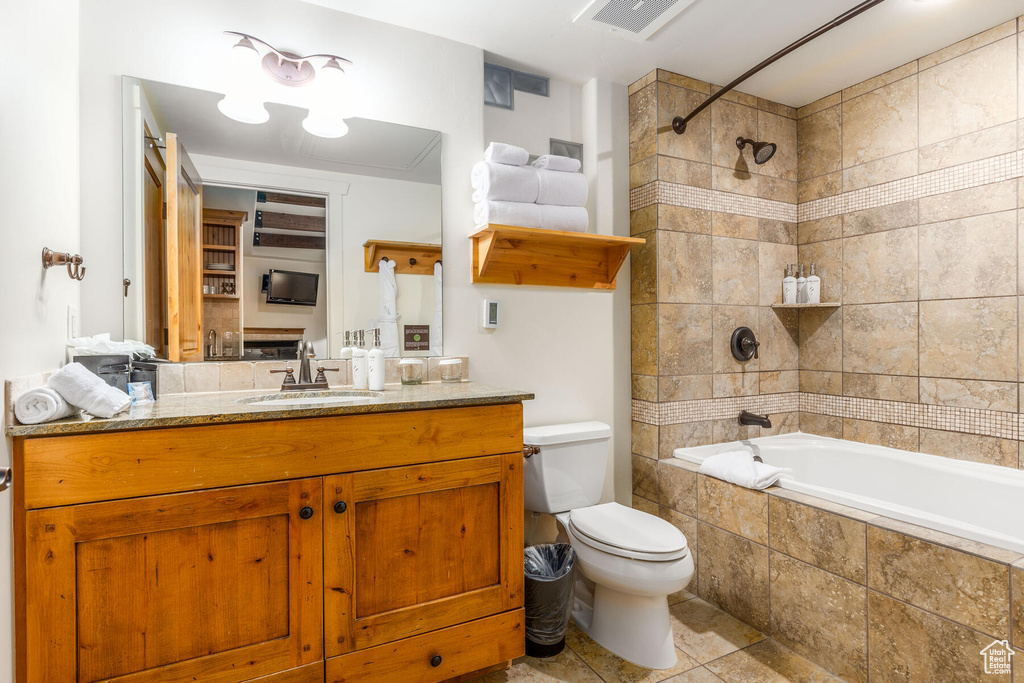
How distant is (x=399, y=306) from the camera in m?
2.09

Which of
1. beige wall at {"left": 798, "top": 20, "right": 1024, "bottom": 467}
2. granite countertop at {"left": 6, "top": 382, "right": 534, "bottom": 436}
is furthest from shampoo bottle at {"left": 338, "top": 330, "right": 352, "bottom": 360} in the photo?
beige wall at {"left": 798, "top": 20, "right": 1024, "bottom": 467}

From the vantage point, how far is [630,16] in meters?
2.02

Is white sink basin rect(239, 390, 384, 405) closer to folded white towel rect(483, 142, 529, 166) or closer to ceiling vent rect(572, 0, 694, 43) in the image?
folded white towel rect(483, 142, 529, 166)

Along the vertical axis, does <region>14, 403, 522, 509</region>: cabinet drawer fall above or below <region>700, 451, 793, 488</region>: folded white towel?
above

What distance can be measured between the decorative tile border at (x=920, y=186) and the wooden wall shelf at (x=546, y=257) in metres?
1.10

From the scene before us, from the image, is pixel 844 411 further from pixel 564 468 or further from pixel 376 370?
pixel 376 370

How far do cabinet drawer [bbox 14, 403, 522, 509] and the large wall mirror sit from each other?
0.63 m

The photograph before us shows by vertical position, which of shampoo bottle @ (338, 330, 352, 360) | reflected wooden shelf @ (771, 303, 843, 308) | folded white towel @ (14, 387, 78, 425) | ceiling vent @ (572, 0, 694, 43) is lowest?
folded white towel @ (14, 387, 78, 425)

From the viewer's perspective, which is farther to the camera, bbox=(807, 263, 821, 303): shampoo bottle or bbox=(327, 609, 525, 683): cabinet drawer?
bbox=(807, 263, 821, 303): shampoo bottle

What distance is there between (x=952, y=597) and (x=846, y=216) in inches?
73.7

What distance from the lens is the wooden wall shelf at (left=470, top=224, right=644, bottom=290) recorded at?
2.16 m

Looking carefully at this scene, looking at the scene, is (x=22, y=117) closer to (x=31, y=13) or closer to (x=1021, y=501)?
(x=31, y=13)

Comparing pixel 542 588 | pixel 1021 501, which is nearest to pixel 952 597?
pixel 1021 501

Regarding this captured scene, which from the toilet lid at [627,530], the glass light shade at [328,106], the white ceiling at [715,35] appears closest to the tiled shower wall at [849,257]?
the white ceiling at [715,35]
